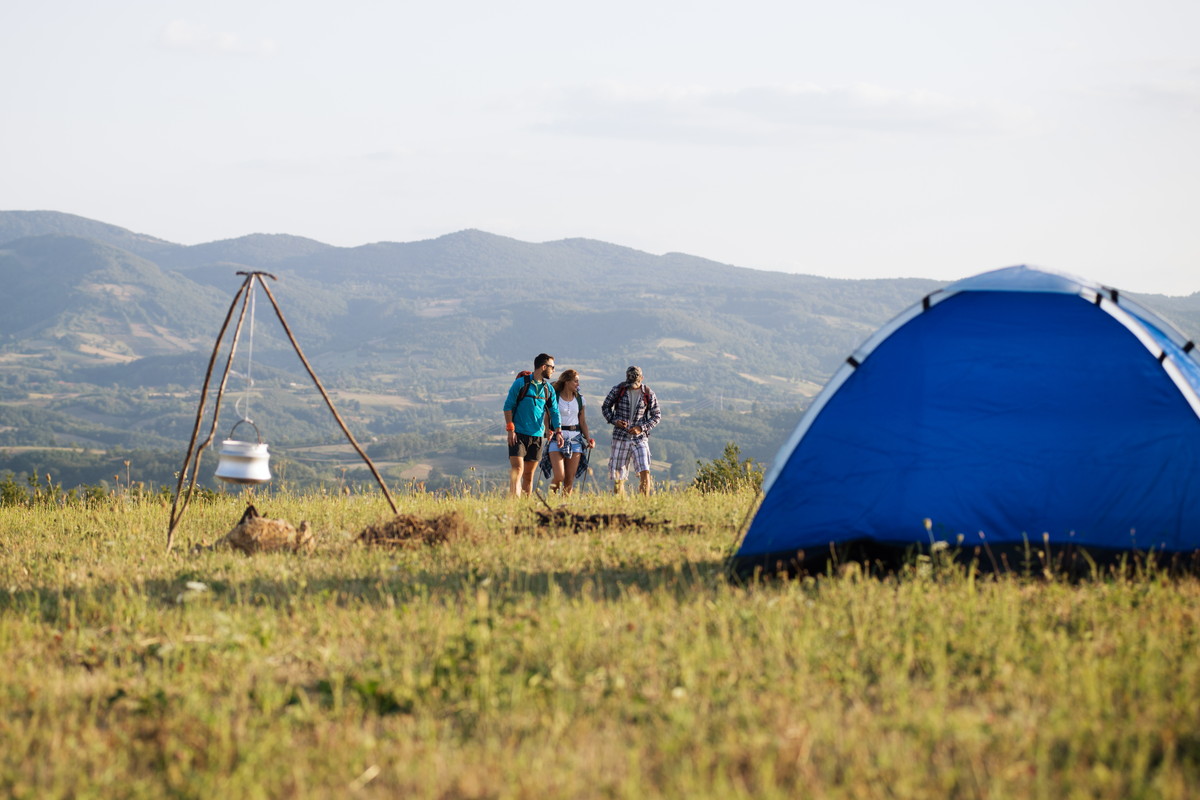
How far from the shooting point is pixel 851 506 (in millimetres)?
7766

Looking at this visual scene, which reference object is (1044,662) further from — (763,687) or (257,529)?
(257,529)

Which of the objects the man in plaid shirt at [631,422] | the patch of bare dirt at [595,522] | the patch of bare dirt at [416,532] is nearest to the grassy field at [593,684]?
the patch of bare dirt at [416,532]

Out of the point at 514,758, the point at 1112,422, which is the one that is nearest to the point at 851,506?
the point at 1112,422

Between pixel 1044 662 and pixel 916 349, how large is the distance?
3.05 meters

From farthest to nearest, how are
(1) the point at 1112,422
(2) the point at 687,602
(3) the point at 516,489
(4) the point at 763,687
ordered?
(3) the point at 516,489 → (1) the point at 1112,422 → (2) the point at 687,602 → (4) the point at 763,687

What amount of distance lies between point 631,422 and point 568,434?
90 cm

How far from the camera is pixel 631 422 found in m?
14.5

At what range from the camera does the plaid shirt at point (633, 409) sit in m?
14.5

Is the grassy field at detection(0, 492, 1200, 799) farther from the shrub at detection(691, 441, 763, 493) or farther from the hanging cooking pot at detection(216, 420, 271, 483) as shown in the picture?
the shrub at detection(691, 441, 763, 493)

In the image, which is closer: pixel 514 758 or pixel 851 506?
pixel 514 758

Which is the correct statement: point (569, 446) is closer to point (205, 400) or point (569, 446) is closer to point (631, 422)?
point (631, 422)

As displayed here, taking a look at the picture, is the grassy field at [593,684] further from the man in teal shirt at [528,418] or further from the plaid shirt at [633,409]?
the plaid shirt at [633,409]

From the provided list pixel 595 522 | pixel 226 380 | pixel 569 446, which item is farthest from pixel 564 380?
pixel 226 380

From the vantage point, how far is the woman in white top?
46.0 ft
